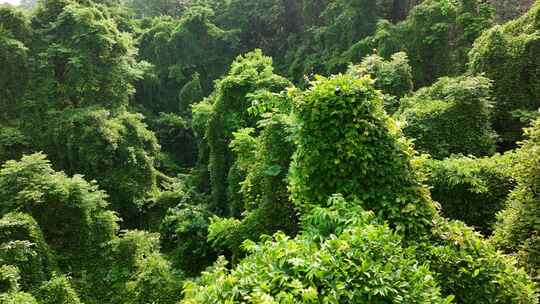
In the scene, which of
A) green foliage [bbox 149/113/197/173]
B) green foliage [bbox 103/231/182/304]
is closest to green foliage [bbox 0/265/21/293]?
green foliage [bbox 103/231/182/304]

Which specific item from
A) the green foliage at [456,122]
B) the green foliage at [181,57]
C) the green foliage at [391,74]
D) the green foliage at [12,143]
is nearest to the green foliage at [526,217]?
the green foliage at [456,122]

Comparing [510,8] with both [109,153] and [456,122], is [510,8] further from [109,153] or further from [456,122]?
[109,153]

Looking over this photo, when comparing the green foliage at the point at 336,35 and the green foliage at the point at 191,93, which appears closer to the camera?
the green foliage at the point at 336,35

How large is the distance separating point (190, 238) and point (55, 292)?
4320mm

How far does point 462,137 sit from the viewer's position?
8031mm

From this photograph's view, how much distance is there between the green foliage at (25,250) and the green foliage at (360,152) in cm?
552

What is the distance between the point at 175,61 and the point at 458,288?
17.4m

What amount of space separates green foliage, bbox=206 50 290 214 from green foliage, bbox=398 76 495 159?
4318mm

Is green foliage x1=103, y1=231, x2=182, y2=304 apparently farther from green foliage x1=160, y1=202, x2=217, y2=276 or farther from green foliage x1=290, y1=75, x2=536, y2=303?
green foliage x1=290, y1=75, x2=536, y2=303

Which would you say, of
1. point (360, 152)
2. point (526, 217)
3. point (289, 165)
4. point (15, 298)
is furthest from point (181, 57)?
point (526, 217)

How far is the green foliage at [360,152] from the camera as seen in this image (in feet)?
14.5

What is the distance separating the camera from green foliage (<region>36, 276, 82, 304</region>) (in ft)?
22.8

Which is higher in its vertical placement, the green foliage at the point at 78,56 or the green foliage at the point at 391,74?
the green foliage at the point at 78,56

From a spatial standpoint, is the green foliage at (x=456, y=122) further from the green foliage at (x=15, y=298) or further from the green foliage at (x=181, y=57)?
the green foliage at (x=181, y=57)
